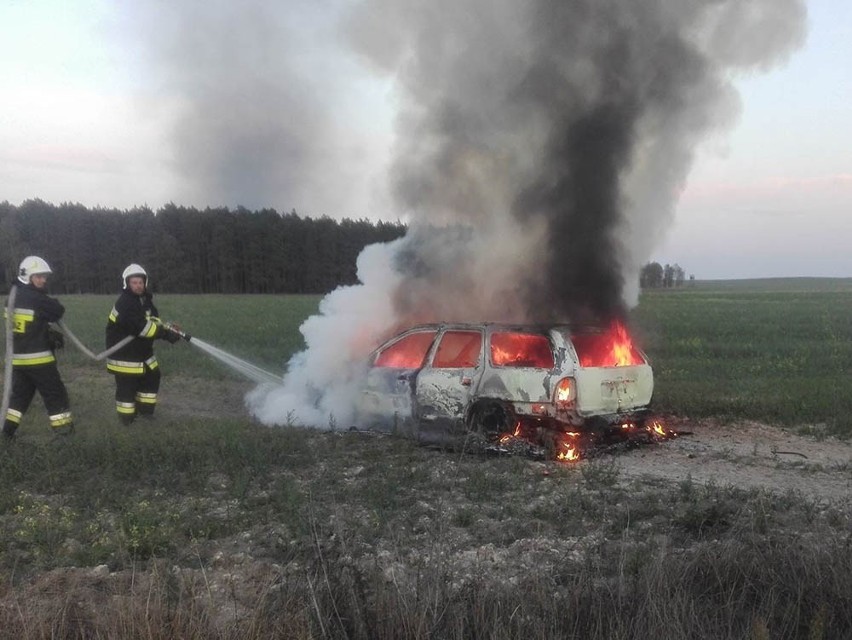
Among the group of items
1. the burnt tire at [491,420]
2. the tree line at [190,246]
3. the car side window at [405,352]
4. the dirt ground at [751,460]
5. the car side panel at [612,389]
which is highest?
the tree line at [190,246]

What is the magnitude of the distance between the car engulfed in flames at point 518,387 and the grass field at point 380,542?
319 mm

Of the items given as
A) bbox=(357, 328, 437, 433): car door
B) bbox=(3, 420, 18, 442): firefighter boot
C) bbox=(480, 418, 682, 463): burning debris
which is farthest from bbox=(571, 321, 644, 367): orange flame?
bbox=(3, 420, 18, 442): firefighter boot

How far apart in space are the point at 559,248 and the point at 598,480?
3852 millimetres

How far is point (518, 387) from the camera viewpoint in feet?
23.4

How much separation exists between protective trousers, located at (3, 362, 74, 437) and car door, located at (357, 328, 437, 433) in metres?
3.16

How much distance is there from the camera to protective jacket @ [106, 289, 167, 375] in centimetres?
830

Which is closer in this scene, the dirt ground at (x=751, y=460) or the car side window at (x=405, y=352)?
the dirt ground at (x=751, y=460)

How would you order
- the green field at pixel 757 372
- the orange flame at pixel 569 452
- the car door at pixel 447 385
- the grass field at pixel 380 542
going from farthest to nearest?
the green field at pixel 757 372 < the car door at pixel 447 385 < the orange flame at pixel 569 452 < the grass field at pixel 380 542

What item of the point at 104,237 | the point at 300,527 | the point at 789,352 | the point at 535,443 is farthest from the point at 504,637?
the point at 104,237

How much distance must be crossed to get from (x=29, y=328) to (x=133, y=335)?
41.4 inches

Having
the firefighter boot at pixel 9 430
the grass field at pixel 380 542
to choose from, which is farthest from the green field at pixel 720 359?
the firefighter boot at pixel 9 430

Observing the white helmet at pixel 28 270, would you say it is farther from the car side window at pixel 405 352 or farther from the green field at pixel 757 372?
the green field at pixel 757 372

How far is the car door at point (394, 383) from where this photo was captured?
7898mm

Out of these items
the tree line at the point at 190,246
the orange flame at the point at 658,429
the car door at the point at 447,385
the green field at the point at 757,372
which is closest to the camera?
the car door at the point at 447,385
